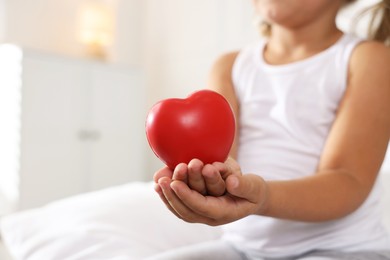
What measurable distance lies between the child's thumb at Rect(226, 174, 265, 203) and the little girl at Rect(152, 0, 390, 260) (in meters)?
0.04

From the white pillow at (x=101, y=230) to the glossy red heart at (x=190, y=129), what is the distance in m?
0.52

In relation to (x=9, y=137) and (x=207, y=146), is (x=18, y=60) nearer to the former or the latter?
(x=9, y=137)

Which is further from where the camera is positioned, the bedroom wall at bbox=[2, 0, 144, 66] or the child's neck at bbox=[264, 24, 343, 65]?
the bedroom wall at bbox=[2, 0, 144, 66]

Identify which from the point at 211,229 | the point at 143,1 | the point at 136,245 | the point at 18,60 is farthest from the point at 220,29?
the point at 136,245

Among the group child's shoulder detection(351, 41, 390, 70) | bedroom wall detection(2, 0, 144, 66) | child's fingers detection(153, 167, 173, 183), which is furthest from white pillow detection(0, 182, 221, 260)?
bedroom wall detection(2, 0, 144, 66)

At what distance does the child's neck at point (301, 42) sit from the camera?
1037mm

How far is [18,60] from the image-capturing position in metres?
2.75

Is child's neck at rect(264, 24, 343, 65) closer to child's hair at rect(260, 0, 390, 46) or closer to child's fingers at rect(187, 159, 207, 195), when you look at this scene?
child's hair at rect(260, 0, 390, 46)

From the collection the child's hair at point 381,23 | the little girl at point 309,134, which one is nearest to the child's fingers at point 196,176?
the little girl at point 309,134

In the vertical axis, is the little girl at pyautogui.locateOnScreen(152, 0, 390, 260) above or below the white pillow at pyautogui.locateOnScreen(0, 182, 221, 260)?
above

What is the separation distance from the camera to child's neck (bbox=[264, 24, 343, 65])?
104 cm

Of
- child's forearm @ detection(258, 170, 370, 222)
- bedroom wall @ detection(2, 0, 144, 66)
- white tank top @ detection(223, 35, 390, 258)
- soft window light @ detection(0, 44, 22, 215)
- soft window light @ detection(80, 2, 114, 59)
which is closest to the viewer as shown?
child's forearm @ detection(258, 170, 370, 222)

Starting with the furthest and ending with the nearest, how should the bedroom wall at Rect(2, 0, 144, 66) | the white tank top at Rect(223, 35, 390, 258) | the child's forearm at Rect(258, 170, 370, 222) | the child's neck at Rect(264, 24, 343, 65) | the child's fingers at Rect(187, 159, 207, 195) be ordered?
the bedroom wall at Rect(2, 0, 144, 66) → the child's neck at Rect(264, 24, 343, 65) → the white tank top at Rect(223, 35, 390, 258) → the child's forearm at Rect(258, 170, 370, 222) → the child's fingers at Rect(187, 159, 207, 195)

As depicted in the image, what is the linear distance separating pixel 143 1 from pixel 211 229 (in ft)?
9.57
